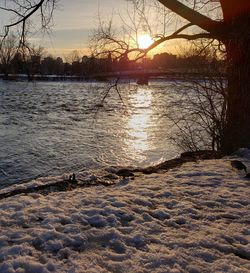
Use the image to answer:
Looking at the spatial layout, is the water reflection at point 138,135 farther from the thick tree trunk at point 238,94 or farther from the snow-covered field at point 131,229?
the snow-covered field at point 131,229

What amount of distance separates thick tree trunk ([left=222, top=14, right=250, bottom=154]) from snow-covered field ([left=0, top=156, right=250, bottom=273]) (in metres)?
3.38

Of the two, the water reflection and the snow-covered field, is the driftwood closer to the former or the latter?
the snow-covered field

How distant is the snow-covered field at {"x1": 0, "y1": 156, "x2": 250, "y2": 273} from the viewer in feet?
12.0

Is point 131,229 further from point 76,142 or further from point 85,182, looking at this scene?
point 76,142

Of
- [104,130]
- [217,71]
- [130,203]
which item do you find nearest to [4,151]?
[104,130]

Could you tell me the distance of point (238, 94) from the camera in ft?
30.8

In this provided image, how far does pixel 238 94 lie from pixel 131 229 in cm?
605

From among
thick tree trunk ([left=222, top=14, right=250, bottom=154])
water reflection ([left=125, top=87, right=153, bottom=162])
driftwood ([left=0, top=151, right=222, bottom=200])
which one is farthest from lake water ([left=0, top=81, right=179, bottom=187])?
driftwood ([left=0, top=151, right=222, bottom=200])

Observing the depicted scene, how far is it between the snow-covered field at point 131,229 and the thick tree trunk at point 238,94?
11.1 feet

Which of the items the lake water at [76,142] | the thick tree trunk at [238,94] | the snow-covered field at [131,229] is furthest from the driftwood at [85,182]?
the lake water at [76,142]

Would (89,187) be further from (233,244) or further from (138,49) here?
(138,49)

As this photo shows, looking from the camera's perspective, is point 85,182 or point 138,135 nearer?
point 85,182

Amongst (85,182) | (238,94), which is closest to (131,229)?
(85,182)

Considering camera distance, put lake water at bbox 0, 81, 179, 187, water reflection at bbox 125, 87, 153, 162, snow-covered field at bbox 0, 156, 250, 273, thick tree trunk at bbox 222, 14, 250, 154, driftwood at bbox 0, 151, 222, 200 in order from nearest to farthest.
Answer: snow-covered field at bbox 0, 156, 250, 273, driftwood at bbox 0, 151, 222, 200, thick tree trunk at bbox 222, 14, 250, 154, lake water at bbox 0, 81, 179, 187, water reflection at bbox 125, 87, 153, 162
